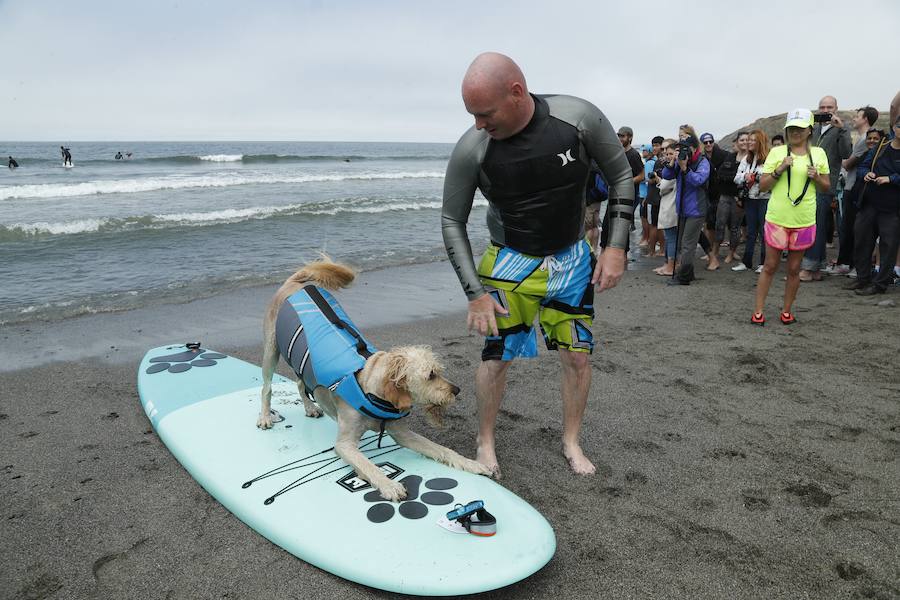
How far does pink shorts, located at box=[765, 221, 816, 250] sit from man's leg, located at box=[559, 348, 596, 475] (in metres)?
3.96

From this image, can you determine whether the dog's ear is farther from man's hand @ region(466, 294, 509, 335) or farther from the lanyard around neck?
the lanyard around neck

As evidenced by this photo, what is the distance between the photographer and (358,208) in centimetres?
1844

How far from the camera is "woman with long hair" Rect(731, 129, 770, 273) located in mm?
8742

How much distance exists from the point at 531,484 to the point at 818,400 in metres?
2.65

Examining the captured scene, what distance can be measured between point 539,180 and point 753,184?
7.11 metres

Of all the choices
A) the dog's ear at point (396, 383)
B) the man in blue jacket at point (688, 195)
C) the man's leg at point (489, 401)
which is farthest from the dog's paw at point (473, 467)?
the man in blue jacket at point (688, 195)

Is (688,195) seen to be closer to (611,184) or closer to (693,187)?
(693,187)

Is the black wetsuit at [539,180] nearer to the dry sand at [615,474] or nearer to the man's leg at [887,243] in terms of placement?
the dry sand at [615,474]

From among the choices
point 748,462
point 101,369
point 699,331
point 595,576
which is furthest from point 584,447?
point 101,369

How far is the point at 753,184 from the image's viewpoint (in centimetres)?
889

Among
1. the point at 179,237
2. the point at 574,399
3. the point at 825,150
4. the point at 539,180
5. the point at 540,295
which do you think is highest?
the point at 825,150

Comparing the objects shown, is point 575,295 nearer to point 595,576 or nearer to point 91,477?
point 595,576

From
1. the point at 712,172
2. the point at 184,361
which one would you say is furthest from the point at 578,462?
the point at 712,172

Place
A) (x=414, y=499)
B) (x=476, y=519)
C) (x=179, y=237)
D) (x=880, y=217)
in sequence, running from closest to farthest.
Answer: (x=476, y=519) < (x=414, y=499) < (x=880, y=217) < (x=179, y=237)
